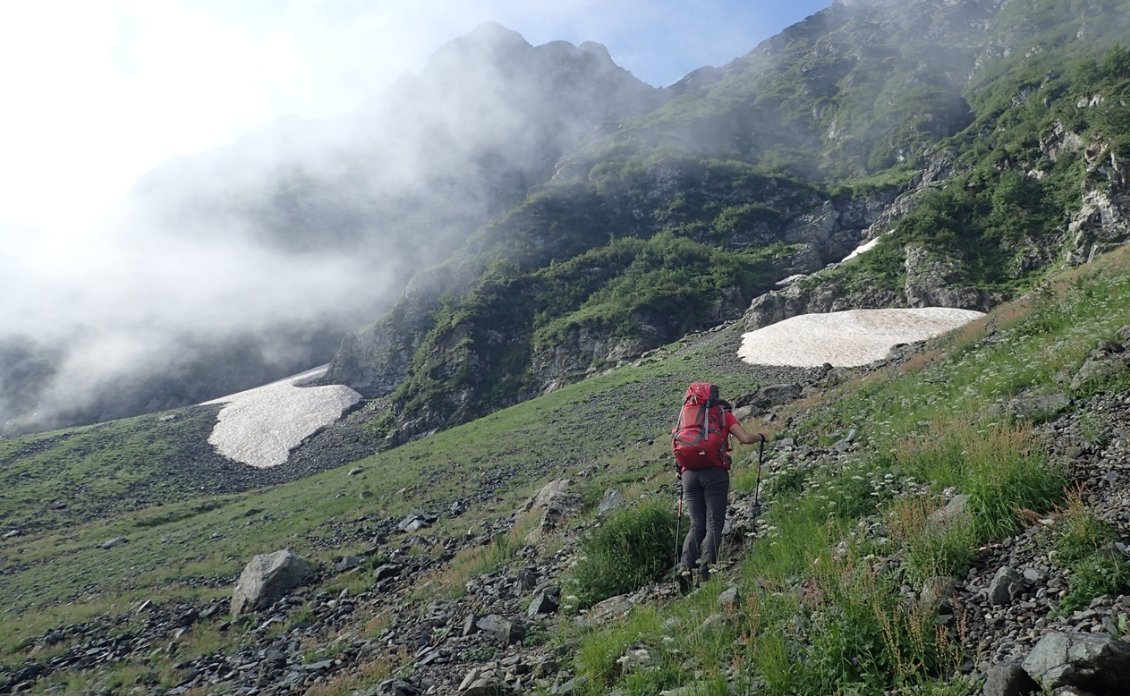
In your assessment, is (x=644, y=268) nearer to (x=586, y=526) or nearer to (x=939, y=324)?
(x=939, y=324)

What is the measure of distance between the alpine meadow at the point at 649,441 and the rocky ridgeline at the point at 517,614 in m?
0.05

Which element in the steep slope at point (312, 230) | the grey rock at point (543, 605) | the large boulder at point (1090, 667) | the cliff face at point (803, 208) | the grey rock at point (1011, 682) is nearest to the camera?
the large boulder at point (1090, 667)

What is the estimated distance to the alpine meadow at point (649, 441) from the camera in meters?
5.06

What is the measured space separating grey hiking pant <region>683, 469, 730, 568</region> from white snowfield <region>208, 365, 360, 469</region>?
70.4 meters

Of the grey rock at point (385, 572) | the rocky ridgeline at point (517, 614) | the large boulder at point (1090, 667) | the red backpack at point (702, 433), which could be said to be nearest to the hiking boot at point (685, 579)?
the rocky ridgeline at point (517, 614)

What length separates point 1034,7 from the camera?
5610 inches

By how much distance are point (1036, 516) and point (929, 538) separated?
2.86 feet

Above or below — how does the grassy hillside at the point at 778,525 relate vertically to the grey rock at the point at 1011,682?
below

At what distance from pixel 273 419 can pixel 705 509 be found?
89.2 m

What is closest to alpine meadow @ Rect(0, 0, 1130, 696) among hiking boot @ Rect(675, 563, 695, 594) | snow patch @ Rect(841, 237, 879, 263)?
hiking boot @ Rect(675, 563, 695, 594)

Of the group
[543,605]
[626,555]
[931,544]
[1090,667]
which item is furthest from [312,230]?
[1090,667]

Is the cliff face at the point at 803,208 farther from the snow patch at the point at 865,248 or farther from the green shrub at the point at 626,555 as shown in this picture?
the green shrub at the point at 626,555

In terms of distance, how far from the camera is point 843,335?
47156 millimetres

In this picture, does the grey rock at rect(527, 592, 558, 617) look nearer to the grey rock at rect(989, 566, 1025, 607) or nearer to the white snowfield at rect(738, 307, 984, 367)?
the grey rock at rect(989, 566, 1025, 607)
